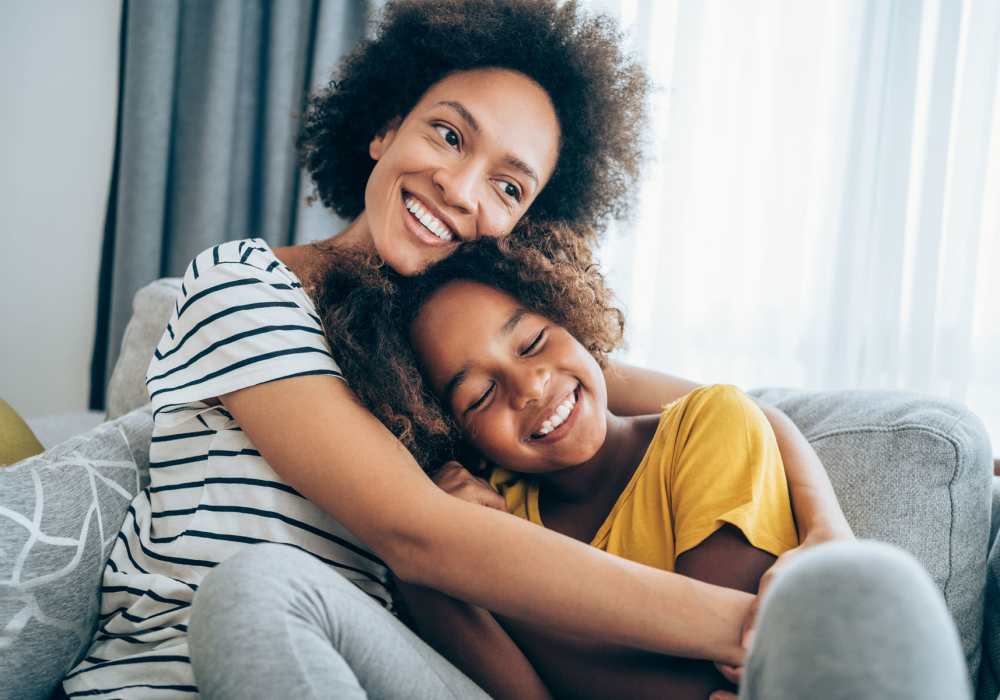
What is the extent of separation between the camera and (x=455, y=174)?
1231mm

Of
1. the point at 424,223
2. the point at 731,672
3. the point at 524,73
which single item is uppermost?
the point at 524,73

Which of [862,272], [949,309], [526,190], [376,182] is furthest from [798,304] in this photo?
[376,182]

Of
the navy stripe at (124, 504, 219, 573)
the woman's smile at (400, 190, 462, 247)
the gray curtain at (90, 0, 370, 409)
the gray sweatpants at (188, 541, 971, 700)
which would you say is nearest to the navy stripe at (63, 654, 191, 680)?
the navy stripe at (124, 504, 219, 573)

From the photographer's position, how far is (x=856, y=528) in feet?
3.53

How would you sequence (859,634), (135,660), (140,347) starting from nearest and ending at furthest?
(859,634) → (135,660) → (140,347)

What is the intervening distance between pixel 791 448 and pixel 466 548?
0.50 m

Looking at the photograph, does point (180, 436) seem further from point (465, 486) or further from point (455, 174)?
point (455, 174)

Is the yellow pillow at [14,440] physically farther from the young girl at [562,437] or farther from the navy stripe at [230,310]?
the young girl at [562,437]

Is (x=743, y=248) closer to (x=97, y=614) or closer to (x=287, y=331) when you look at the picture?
(x=287, y=331)

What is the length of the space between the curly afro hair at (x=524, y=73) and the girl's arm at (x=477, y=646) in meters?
0.75

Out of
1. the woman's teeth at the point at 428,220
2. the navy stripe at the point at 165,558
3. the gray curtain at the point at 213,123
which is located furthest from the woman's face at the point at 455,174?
the gray curtain at the point at 213,123

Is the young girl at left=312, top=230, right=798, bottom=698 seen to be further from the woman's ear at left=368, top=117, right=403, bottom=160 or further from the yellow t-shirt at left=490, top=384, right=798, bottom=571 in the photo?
the woman's ear at left=368, top=117, right=403, bottom=160

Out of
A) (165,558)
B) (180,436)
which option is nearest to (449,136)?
(180,436)

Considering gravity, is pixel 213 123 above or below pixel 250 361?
above
